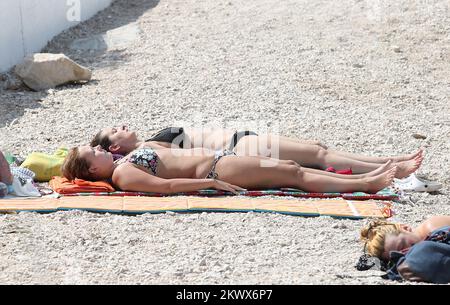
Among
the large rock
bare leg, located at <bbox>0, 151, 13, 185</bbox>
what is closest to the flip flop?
bare leg, located at <bbox>0, 151, 13, 185</bbox>

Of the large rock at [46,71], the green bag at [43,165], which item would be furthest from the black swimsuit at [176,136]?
the large rock at [46,71]

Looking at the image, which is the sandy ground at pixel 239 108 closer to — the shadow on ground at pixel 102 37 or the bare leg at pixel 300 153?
the shadow on ground at pixel 102 37

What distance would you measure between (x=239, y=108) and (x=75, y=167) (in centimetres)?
245

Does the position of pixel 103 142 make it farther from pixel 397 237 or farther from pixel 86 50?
pixel 86 50

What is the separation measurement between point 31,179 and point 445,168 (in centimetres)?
299

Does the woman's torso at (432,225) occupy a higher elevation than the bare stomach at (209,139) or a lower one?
lower

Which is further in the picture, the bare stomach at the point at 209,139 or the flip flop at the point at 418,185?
the bare stomach at the point at 209,139

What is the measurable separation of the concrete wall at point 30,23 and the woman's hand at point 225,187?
4256mm

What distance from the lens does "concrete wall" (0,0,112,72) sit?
30.6ft

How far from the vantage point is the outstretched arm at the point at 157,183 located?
18.7ft

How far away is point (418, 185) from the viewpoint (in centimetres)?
591

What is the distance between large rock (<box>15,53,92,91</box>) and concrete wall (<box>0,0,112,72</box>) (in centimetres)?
53

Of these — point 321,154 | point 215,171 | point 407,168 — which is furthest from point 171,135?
point 407,168
